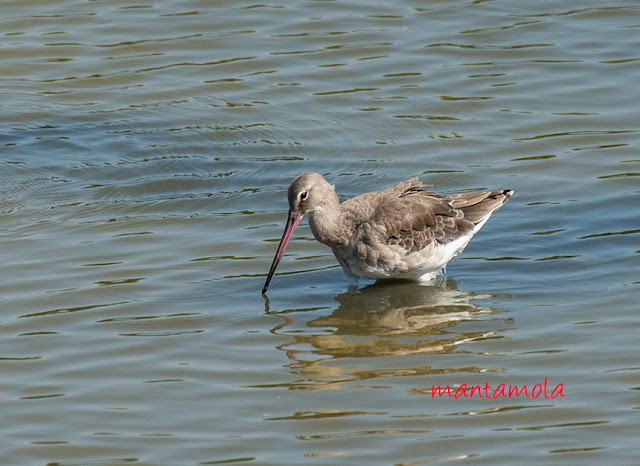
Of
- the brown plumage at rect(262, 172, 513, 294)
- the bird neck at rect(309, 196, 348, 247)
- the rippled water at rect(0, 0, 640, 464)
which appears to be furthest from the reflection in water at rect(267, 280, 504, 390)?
the bird neck at rect(309, 196, 348, 247)

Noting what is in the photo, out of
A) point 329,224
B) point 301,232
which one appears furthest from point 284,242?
point 301,232

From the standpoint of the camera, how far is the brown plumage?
8.83 metres

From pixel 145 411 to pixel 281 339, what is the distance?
141cm

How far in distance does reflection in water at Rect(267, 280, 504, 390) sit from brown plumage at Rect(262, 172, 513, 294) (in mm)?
238

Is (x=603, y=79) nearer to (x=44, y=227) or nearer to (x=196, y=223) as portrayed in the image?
(x=196, y=223)

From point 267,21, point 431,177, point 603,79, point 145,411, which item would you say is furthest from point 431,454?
point 267,21

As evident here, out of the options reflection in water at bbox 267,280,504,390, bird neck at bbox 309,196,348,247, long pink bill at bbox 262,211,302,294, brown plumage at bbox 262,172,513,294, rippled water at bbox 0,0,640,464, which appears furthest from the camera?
bird neck at bbox 309,196,348,247

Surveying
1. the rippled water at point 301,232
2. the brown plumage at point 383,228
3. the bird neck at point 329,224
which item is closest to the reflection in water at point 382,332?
the rippled water at point 301,232

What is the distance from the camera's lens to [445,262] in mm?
8984

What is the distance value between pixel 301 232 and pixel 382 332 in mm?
2221

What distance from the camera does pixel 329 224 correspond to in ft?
29.3
